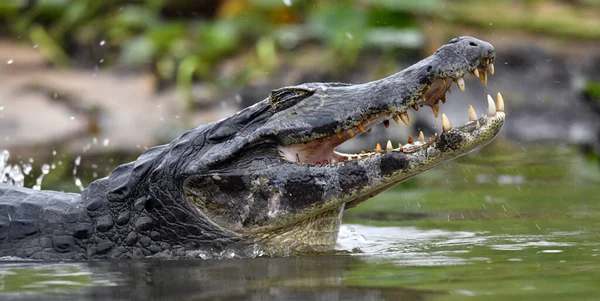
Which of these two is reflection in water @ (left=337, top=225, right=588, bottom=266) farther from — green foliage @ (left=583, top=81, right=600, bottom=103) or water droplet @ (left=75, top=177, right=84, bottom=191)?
green foliage @ (left=583, top=81, right=600, bottom=103)

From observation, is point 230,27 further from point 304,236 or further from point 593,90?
point 304,236

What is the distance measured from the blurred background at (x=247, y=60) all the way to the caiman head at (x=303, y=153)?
277 inches

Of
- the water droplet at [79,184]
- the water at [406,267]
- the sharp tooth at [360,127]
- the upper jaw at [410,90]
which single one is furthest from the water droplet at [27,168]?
the sharp tooth at [360,127]

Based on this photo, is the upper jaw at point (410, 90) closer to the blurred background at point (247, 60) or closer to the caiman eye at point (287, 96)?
the caiman eye at point (287, 96)

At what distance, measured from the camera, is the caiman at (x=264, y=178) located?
4.63 metres

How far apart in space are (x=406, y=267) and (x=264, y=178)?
0.82 meters

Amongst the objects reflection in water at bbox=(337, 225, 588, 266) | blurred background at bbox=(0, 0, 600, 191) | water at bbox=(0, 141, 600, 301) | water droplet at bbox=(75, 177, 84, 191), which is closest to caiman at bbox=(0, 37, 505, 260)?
water at bbox=(0, 141, 600, 301)

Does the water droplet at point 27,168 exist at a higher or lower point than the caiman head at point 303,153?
higher

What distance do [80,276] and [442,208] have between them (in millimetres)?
3283

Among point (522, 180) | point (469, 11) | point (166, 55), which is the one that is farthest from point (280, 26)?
point (522, 180)

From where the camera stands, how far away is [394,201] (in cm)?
764

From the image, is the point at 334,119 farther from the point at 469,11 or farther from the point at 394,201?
the point at 469,11

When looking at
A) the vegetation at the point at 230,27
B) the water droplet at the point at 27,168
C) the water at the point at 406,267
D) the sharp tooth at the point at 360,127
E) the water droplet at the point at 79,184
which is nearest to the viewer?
the water at the point at 406,267

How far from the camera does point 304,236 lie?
4863 mm
